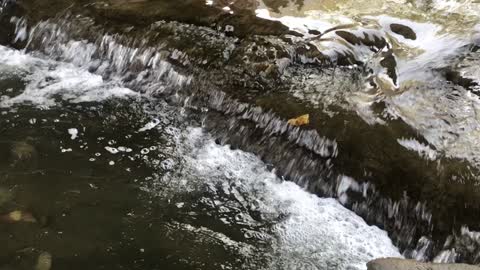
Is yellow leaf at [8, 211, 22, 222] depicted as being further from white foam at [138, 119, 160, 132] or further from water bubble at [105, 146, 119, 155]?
white foam at [138, 119, 160, 132]

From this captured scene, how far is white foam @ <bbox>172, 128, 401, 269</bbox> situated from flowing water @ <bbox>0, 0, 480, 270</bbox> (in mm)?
17

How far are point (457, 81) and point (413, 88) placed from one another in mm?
415

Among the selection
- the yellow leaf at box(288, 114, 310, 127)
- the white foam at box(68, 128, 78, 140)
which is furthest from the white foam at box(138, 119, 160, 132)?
the yellow leaf at box(288, 114, 310, 127)

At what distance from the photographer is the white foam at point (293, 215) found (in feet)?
13.7

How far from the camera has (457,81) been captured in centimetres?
509

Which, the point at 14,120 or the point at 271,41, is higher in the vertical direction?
the point at 271,41

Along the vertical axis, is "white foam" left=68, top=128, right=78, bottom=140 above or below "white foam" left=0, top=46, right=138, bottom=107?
below

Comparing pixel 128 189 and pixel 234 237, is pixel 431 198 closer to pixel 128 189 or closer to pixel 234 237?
pixel 234 237

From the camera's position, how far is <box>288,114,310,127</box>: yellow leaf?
5.00m

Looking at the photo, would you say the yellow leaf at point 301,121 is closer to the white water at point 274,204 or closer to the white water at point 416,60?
the white water at point 416,60

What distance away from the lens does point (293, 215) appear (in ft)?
15.0

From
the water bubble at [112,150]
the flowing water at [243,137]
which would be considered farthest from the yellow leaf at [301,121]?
the water bubble at [112,150]

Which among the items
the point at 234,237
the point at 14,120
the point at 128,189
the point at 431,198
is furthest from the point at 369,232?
the point at 14,120

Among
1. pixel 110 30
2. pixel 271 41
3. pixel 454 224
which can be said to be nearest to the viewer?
pixel 454 224
